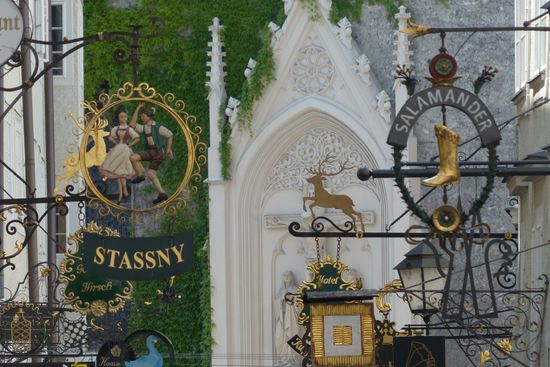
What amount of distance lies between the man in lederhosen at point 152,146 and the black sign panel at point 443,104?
136 inches

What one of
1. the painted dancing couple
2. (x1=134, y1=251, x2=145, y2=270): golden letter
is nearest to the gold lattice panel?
the painted dancing couple

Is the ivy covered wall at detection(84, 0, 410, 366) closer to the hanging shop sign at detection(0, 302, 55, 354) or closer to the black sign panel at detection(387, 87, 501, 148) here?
the hanging shop sign at detection(0, 302, 55, 354)

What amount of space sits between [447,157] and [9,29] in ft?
13.2

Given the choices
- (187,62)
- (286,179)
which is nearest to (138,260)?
(286,179)

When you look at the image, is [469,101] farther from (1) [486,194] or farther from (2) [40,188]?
(2) [40,188]

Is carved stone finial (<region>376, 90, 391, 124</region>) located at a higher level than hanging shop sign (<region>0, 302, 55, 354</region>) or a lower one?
higher

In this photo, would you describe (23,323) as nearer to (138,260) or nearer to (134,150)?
(134,150)

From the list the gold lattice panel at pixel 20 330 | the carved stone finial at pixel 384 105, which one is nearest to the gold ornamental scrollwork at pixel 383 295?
the gold lattice panel at pixel 20 330

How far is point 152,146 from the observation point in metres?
16.5

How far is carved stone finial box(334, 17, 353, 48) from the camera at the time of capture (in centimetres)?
3934

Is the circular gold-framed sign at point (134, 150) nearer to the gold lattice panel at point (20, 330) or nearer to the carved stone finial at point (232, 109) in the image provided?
the gold lattice panel at point (20, 330)

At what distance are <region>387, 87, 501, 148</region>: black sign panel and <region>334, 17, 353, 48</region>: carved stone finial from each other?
26.2 meters

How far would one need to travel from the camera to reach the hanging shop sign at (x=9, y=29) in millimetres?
15461

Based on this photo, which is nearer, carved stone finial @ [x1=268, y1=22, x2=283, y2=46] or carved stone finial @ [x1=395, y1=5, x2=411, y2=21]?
carved stone finial @ [x1=395, y1=5, x2=411, y2=21]
